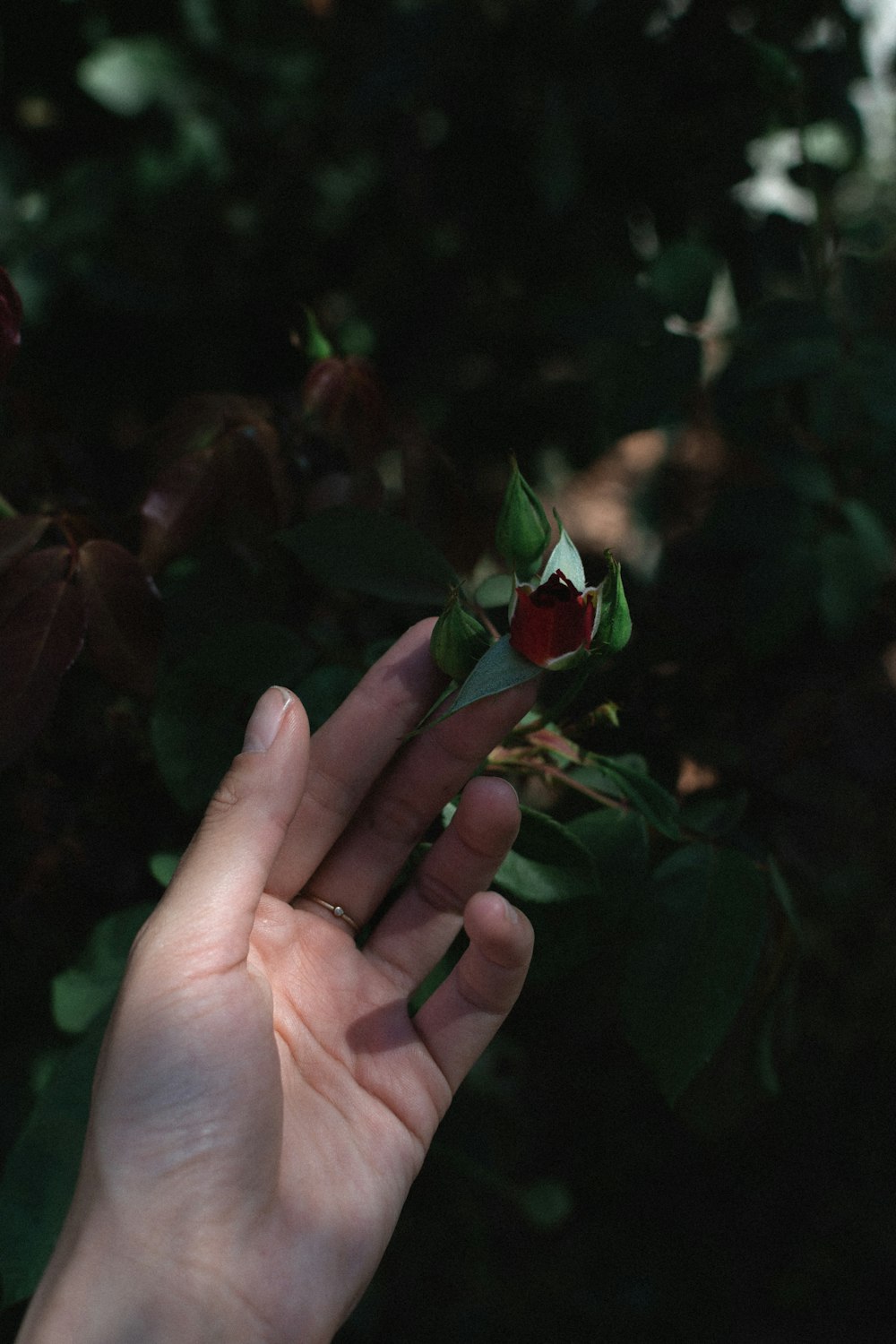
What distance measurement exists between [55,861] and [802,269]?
132 cm

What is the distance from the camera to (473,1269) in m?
1.86

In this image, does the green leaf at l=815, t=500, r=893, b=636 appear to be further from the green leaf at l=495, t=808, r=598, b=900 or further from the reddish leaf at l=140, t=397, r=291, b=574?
the reddish leaf at l=140, t=397, r=291, b=574

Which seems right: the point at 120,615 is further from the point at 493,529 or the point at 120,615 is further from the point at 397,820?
the point at 493,529

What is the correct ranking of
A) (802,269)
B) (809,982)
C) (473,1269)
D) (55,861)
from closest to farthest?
(55,861), (802,269), (473,1269), (809,982)

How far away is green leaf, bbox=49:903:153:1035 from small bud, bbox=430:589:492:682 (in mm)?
490

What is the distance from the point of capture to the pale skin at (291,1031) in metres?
0.90

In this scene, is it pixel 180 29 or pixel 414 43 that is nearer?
pixel 414 43

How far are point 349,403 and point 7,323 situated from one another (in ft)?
1.17

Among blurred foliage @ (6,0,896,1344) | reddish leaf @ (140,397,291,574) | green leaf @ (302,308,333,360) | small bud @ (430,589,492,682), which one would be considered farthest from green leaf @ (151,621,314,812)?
green leaf @ (302,308,333,360)

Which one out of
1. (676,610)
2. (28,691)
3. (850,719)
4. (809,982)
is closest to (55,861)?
(28,691)

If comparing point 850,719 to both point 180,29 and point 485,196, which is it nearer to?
point 485,196

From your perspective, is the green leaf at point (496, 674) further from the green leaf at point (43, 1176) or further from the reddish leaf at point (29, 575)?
the green leaf at point (43, 1176)

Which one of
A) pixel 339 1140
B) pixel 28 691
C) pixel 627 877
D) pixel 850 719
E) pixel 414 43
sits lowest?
pixel 850 719

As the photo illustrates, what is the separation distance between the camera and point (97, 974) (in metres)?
1.13
